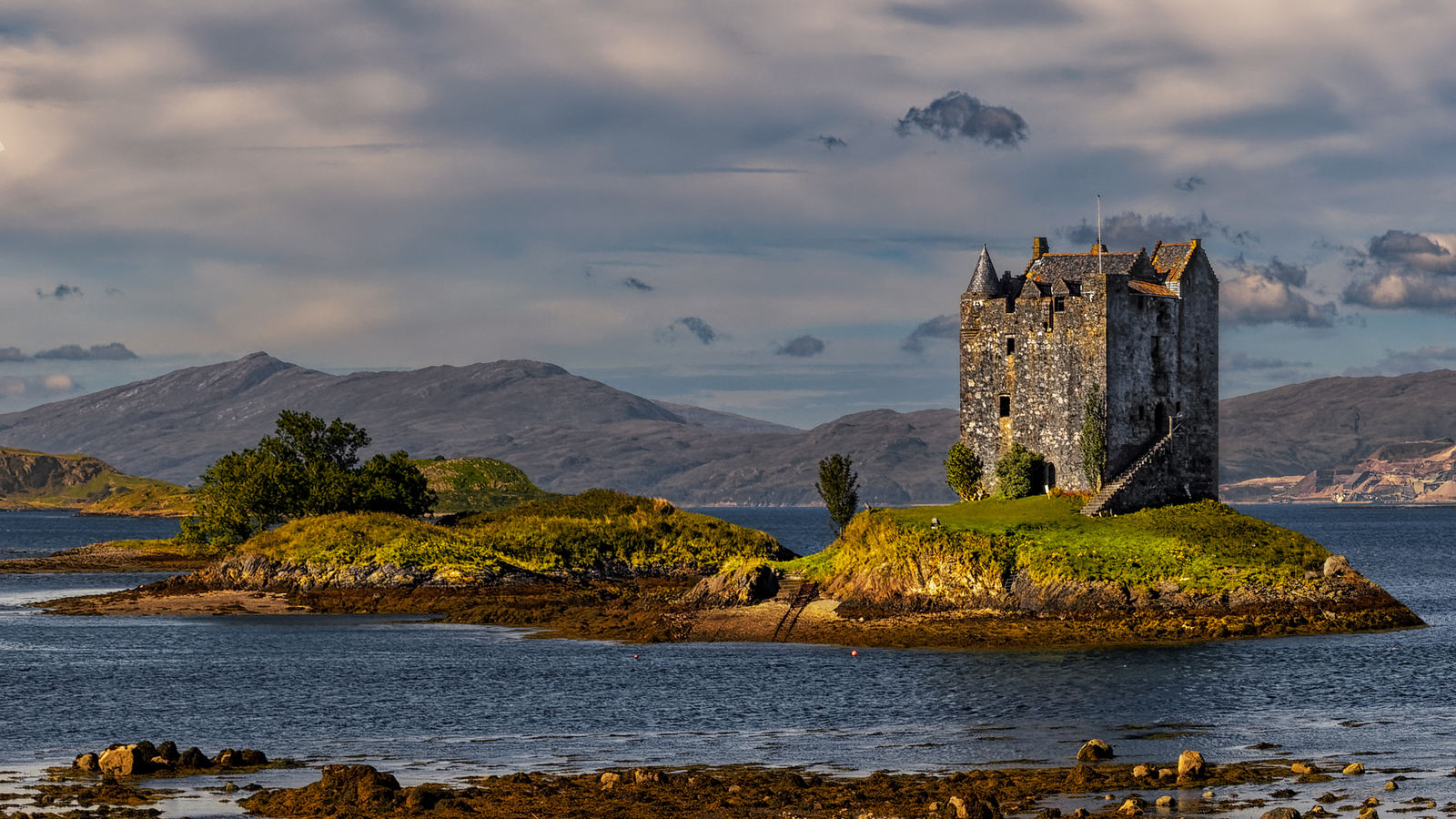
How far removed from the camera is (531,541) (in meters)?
95.0

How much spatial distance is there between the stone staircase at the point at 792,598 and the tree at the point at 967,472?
13.7m

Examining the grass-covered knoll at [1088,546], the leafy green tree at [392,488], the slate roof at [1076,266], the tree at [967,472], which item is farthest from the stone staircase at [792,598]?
the leafy green tree at [392,488]

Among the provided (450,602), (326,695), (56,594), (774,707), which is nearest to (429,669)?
(326,695)

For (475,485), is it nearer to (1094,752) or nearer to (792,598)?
(792,598)

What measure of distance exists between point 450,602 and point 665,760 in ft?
172

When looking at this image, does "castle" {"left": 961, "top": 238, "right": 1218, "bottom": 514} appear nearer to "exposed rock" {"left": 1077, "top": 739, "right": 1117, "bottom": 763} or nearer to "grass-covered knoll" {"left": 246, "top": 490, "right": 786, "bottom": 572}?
"grass-covered knoll" {"left": 246, "top": 490, "right": 786, "bottom": 572}

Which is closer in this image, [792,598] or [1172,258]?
[792,598]

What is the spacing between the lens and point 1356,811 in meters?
26.7

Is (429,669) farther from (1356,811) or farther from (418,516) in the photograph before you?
(418,516)

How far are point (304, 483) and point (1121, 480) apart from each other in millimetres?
66990

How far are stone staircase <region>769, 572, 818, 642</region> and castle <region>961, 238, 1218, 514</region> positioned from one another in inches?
571

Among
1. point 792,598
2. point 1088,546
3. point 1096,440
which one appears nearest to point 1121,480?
point 1096,440

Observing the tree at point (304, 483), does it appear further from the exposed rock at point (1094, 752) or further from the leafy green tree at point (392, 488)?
the exposed rock at point (1094, 752)

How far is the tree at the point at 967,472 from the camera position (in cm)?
7919
